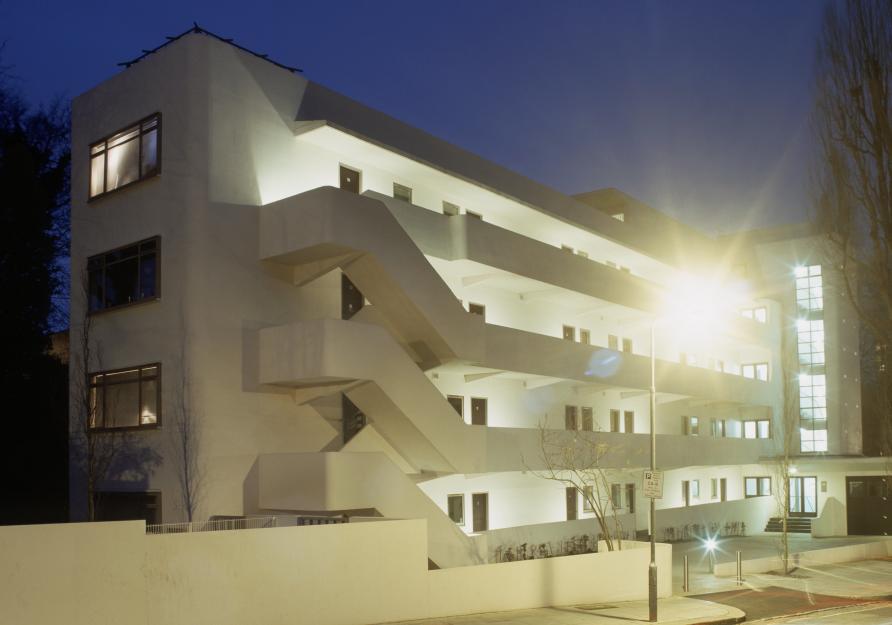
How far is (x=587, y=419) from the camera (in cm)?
3950

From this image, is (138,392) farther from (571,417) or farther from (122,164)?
(571,417)

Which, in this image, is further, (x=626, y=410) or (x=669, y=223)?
(x=669, y=223)

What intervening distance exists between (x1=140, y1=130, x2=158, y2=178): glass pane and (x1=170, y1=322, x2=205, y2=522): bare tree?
4815 millimetres

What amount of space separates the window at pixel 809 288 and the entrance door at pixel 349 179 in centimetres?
3361

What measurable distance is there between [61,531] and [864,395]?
62.6 m

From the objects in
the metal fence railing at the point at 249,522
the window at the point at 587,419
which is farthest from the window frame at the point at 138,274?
the window at the point at 587,419

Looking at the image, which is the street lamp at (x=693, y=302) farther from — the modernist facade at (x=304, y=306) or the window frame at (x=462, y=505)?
the window frame at (x=462, y=505)

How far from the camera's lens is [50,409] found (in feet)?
106

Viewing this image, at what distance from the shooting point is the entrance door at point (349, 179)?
29.7m

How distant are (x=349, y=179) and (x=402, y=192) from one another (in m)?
2.56

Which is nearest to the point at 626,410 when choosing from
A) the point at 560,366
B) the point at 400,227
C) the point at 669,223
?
the point at 560,366

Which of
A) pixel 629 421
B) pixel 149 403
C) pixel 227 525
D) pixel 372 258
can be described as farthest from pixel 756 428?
pixel 227 525

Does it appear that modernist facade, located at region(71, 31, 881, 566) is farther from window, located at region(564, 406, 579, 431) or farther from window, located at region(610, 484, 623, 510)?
window, located at region(610, 484, 623, 510)

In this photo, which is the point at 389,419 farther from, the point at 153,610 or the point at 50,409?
the point at 50,409
